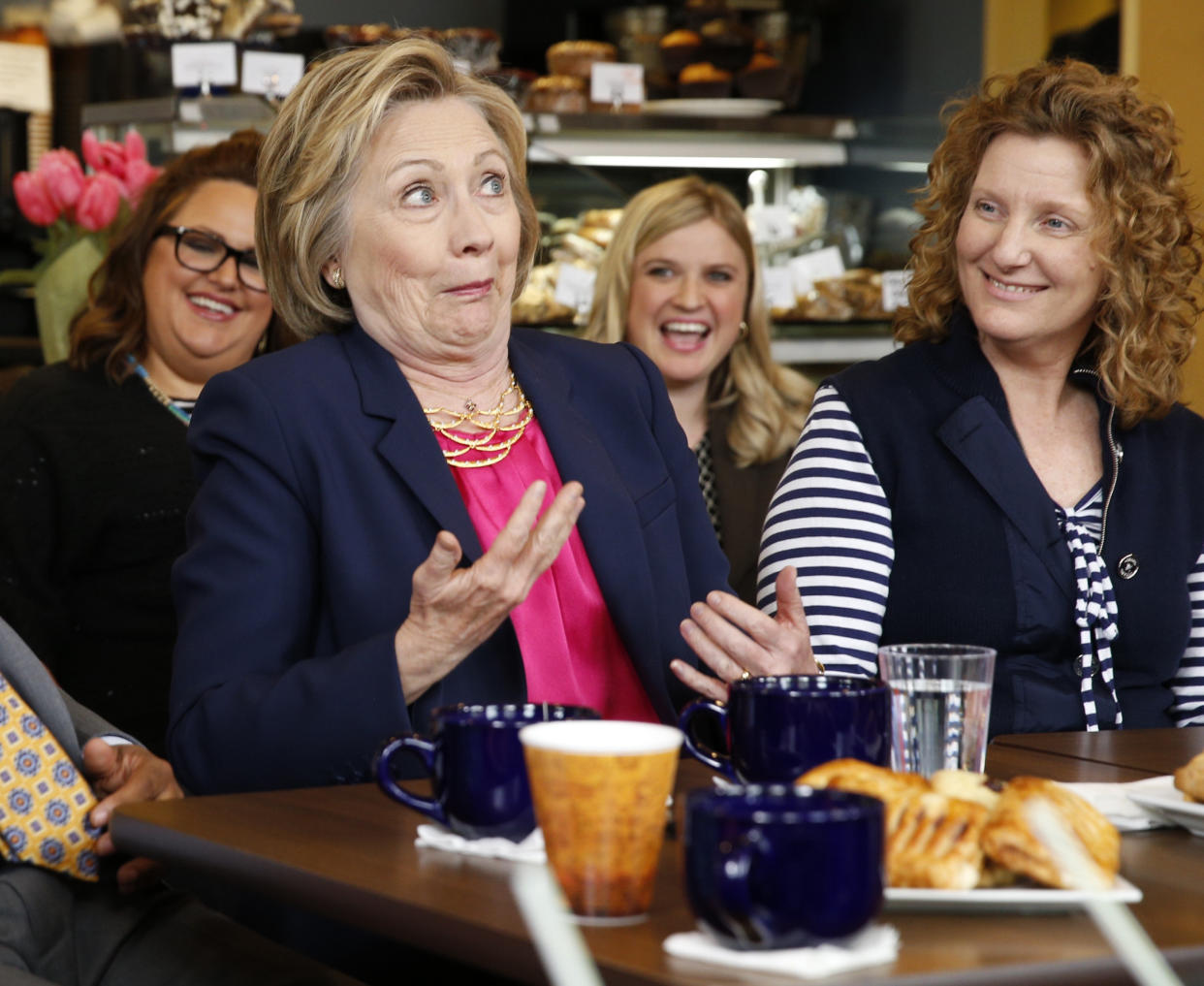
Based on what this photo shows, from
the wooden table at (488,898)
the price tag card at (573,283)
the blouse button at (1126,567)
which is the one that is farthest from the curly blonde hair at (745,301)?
the wooden table at (488,898)

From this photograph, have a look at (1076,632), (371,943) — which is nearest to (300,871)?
(371,943)

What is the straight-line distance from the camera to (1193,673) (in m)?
2.31

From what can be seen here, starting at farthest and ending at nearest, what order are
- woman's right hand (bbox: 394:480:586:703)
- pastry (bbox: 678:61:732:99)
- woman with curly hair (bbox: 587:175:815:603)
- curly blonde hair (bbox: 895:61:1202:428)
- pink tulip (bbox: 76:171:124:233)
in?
pastry (bbox: 678:61:732:99) → woman with curly hair (bbox: 587:175:815:603) → pink tulip (bbox: 76:171:124:233) → curly blonde hair (bbox: 895:61:1202:428) → woman's right hand (bbox: 394:480:586:703)

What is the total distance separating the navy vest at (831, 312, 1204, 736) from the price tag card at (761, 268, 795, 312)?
2.07m

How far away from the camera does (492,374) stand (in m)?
1.93

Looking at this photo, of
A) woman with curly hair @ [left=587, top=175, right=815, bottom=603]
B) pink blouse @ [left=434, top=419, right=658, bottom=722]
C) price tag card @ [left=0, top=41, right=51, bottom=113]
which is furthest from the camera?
price tag card @ [left=0, top=41, right=51, bottom=113]

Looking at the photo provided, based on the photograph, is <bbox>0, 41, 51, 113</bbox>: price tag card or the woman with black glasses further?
<bbox>0, 41, 51, 113</bbox>: price tag card

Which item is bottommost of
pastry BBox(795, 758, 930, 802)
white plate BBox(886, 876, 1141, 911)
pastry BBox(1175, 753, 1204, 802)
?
pastry BBox(1175, 753, 1204, 802)

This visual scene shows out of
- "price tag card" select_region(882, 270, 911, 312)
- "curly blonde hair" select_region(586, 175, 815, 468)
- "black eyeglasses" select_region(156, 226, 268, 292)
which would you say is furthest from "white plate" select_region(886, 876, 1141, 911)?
"price tag card" select_region(882, 270, 911, 312)

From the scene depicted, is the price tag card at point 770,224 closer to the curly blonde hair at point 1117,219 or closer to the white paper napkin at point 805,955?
the curly blonde hair at point 1117,219

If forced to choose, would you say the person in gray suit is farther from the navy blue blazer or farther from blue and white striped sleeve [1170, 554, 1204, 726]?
blue and white striped sleeve [1170, 554, 1204, 726]

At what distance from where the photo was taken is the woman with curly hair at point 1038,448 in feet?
7.22

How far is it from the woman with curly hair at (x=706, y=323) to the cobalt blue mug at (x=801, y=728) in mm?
2349

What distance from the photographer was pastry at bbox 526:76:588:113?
4.19 metres
